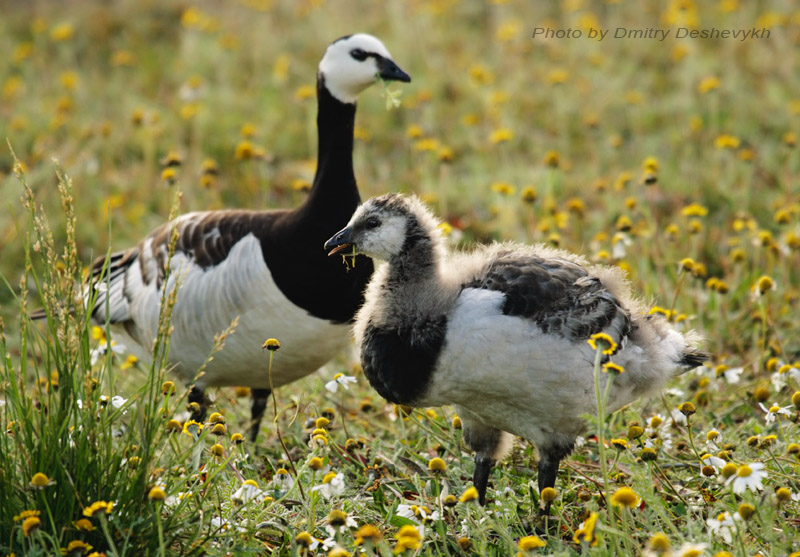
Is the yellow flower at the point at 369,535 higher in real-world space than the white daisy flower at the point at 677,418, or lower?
higher

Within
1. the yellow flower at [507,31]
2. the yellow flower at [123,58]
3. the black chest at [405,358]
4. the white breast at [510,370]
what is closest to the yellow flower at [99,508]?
the black chest at [405,358]

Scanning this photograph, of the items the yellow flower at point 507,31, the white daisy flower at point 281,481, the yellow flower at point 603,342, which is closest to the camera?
the yellow flower at point 603,342

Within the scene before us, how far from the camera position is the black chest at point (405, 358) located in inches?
146

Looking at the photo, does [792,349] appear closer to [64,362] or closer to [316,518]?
[316,518]

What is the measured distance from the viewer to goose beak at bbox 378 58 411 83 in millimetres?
5203

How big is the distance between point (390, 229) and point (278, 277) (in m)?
1.11

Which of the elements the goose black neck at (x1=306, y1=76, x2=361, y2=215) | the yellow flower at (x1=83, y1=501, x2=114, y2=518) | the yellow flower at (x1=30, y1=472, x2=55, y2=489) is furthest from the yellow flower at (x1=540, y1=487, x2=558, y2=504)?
the goose black neck at (x1=306, y1=76, x2=361, y2=215)

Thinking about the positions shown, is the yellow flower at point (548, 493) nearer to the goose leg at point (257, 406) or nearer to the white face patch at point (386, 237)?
the white face patch at point (386, 237)

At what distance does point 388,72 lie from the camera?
17.1 ft

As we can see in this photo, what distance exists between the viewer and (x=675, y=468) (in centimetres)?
440

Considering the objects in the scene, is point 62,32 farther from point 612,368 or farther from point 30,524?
point 612,368

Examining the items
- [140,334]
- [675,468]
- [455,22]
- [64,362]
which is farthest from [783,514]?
[455,22]

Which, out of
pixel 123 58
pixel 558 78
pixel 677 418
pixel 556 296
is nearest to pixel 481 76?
pixel 558 78

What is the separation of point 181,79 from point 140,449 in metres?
7.65
